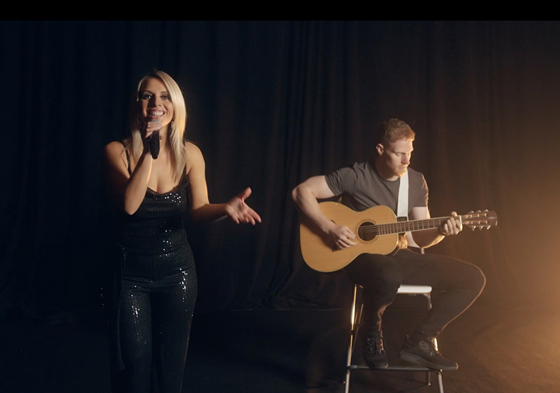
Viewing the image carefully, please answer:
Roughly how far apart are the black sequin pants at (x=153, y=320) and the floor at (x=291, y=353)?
101cm

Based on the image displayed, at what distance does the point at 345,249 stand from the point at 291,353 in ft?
3.13

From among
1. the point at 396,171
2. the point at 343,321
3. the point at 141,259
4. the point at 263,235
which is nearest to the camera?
the point at 141,259

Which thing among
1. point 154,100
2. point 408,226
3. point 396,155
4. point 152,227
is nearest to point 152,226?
point 152,227

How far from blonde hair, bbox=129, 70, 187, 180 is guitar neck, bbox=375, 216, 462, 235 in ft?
4.49

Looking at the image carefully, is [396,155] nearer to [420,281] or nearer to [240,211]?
[420,281]

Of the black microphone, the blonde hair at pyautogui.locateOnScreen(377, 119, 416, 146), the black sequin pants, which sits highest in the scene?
the blonde hair at pyautogui.locateOnScreen(377, 119, 416, 146)

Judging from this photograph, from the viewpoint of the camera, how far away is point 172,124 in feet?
6.70

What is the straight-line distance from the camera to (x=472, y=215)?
2.88m

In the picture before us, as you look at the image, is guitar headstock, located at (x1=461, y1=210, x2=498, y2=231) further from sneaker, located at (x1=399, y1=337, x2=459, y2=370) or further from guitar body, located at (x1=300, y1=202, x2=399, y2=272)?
sneaker, located at (x1=399, y1=337, x2=459, y2=370)

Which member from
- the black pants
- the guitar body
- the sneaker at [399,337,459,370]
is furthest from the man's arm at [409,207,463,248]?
the sneaker at [399,337,459,370]

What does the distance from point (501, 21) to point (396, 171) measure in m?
2.46

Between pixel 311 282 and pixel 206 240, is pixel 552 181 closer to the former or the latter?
pixel 311 282

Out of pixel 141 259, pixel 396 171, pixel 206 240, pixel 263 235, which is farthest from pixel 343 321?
pixel 141 259

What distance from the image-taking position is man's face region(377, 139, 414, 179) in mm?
3080
